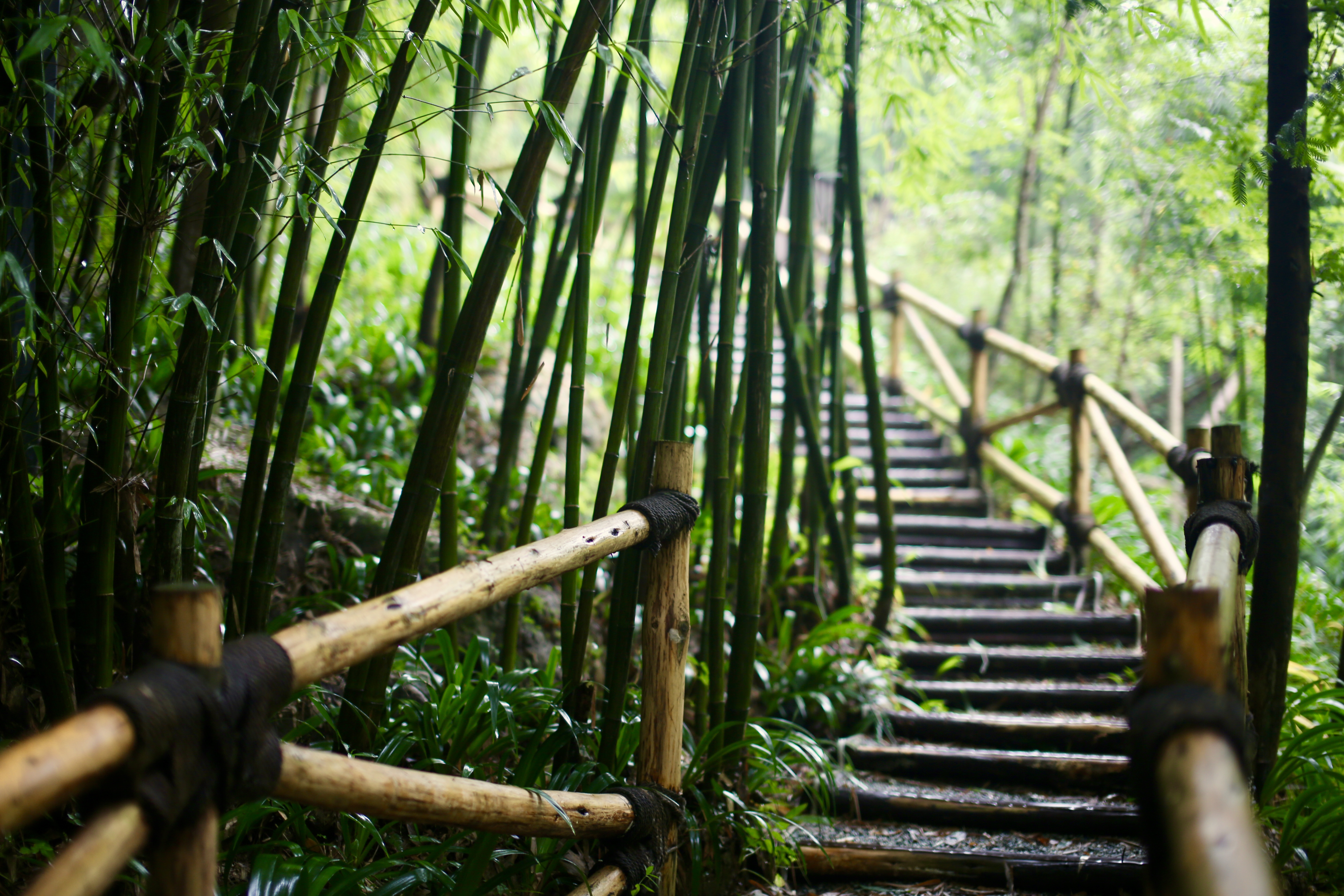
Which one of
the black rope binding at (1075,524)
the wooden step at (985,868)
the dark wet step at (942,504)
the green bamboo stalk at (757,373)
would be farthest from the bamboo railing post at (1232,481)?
the dark wet step at (942,504)

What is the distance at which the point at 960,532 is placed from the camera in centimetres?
368

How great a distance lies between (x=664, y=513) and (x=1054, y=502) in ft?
8.71

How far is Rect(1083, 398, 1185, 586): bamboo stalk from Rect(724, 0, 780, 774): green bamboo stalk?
5.13 ft

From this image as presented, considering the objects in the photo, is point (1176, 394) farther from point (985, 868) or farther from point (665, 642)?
point (665, 642)

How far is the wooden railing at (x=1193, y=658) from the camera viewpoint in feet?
1.94

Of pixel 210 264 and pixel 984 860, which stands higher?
pixel 210 264

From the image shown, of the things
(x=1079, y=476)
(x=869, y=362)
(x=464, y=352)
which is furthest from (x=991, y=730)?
(x=464, y=352)

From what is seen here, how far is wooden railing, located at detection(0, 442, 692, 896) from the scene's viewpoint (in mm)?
594

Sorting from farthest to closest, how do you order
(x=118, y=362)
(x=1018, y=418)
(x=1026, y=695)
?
(x=1018, y=418)
(x=1026, y=695)
(x=118, y=362)

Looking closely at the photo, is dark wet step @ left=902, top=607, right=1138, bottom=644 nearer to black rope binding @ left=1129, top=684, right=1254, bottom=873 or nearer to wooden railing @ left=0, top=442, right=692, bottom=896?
wooden railing @ left=0, top=442, right=692, bottom=896

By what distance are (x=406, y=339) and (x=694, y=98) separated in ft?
7.62

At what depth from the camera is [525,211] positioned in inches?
53.4

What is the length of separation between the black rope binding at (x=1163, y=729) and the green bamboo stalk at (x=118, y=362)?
4.07 ft

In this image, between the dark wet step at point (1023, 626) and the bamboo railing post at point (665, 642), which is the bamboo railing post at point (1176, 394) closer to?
the dark wet step at point (1023, 626)
